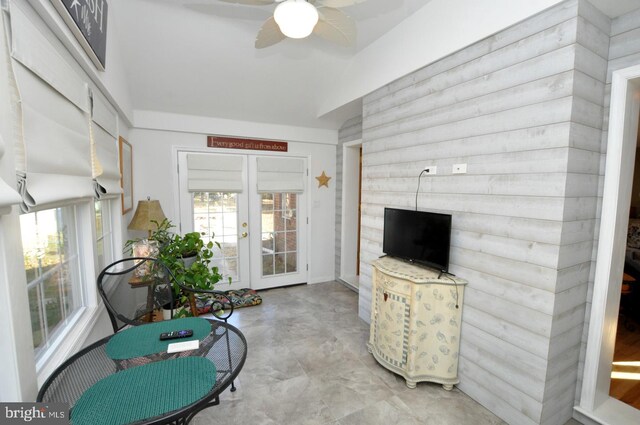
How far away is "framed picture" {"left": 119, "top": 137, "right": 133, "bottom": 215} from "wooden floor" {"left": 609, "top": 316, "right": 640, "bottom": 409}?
14.8ft

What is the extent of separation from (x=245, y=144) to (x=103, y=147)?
81.7 inches

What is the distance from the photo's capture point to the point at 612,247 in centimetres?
174

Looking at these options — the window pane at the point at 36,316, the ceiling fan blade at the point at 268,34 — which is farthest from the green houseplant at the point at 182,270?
the ceiling fan blade at the point at 268,34

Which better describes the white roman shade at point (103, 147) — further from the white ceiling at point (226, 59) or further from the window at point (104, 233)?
the white ceiling at point (226, 59)

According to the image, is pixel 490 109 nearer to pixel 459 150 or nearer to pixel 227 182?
pixel 459 150

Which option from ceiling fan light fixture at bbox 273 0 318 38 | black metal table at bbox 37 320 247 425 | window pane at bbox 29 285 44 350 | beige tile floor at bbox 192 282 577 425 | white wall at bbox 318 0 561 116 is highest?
white wall at bbox 318 0 561 116

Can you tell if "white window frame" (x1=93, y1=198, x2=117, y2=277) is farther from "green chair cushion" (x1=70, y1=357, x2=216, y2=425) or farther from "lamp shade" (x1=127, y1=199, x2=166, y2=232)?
"green chair cushion" (x1=70, y1=357, x2=216, y2=425)

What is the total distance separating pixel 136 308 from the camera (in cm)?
208

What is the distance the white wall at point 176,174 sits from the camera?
358 centimetres

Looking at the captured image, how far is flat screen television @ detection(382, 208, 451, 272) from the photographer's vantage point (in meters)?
2.15

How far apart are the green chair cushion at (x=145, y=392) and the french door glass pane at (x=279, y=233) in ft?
10.1

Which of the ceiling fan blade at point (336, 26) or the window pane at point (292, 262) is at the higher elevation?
the ceiling fan blade at point (336, 26)

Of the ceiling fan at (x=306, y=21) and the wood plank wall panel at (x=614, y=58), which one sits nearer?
the ceiling fan at (x=306, y=21)

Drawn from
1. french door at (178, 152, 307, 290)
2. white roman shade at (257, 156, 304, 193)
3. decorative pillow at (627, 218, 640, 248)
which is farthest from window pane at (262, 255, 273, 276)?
decorative pillow at (627, 218, 640, 248)
